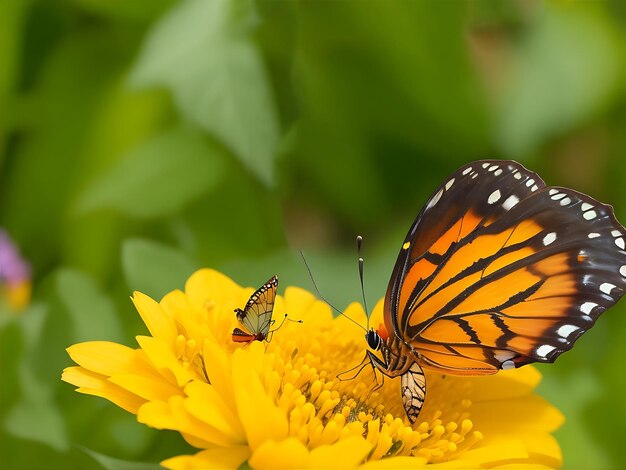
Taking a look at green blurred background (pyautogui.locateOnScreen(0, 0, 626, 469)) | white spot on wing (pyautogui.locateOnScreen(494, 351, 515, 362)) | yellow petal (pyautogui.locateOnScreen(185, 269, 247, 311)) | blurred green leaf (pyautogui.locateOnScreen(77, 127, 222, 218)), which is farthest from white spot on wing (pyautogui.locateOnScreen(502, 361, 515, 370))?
blurred green leaf (pyautogui.locateOnScreen(77, 127, 222, 218))

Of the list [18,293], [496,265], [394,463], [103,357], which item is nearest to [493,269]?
[496,265]

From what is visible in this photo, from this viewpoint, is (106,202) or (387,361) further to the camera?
(106,202)

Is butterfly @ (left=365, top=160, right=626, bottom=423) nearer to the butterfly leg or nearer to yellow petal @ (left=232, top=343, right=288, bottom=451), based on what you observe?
the butterfly leg

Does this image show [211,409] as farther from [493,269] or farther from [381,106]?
[381,106]

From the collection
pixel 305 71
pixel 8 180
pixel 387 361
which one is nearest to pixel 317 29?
pixel 305 71

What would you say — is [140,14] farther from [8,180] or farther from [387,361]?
[387,361]

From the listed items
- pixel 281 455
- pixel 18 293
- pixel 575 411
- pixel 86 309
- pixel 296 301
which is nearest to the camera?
pixel 281 455
